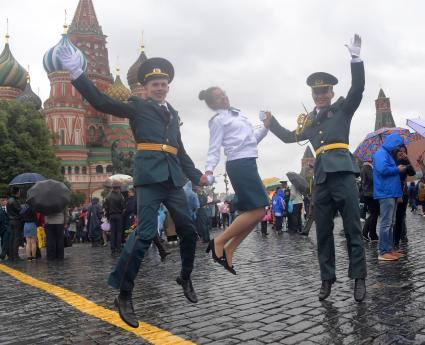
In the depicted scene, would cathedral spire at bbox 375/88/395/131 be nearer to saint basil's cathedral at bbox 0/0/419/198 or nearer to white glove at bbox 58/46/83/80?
saint basil's cathedral at bbox 0/0/419/198

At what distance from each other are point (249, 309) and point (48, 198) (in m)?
7.44

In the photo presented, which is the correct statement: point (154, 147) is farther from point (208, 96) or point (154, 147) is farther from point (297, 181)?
point (297, 181)

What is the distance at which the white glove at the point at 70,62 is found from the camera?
3.85m

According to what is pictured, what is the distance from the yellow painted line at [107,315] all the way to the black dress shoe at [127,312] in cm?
7

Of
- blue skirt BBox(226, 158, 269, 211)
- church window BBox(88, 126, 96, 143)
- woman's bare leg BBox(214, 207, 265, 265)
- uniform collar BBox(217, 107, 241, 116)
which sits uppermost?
church window BBox(88, 126, 96, 143)

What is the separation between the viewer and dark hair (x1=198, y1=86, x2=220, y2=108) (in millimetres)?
4828

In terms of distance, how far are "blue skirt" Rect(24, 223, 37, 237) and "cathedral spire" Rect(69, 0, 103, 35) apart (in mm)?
64518

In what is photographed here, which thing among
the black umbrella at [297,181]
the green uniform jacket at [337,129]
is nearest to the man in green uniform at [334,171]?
the green uniform jacket at [337,129]

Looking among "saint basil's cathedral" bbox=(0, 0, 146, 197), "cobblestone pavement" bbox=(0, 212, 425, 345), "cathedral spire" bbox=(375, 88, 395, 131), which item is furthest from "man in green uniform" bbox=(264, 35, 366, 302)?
"cathedral spire" bbox=(375, 88, 395, 131)

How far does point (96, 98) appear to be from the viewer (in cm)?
391

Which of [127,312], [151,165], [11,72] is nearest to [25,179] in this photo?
[151,165]

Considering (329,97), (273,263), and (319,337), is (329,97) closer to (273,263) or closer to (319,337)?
(319,337)

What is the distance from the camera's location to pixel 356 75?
4.47 metres

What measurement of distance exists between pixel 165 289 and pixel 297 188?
9082 mm
